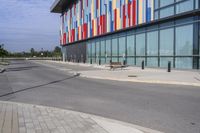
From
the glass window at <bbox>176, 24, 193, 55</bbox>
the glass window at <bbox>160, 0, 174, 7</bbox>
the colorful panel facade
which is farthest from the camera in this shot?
the colorful panel facade

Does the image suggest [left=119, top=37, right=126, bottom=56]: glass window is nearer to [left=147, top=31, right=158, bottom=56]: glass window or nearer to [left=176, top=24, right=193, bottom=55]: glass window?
[left=147, top=31, right=158, bottom=56]: glass window

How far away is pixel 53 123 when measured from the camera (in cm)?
737

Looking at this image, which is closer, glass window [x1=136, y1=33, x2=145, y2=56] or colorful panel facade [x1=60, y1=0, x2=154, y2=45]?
colorful panel facade [x1=60, y1=0, x2=154, y2=45]

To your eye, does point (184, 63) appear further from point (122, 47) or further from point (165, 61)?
point (122, 47)

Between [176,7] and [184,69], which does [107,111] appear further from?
[176,7]

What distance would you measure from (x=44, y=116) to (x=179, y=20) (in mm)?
21745

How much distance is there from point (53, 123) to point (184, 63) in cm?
2120

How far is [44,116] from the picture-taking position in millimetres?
8258

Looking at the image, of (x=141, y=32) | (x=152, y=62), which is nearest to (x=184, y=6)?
(x=152, y=62)

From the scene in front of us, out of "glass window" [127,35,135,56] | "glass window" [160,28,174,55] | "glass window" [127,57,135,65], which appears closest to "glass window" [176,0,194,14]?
"glass window" [160,28,174,55]

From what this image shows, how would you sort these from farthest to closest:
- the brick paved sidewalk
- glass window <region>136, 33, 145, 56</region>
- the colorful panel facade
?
glass window <region>136, 33, 145, 56</region> < the colorful panel facade < the brick paved sidewalk

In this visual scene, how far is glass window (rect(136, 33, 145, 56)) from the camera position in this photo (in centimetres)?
3422

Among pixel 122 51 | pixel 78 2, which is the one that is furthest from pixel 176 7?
pixel 78 2

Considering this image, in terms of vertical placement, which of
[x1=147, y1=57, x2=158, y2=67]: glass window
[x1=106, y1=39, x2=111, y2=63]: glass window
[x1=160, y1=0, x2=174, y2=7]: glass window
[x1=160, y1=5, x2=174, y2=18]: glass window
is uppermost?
[x1=160, y1=0, x2=174, y2=7]: glass window
